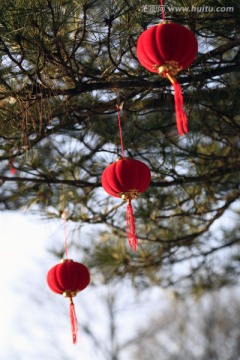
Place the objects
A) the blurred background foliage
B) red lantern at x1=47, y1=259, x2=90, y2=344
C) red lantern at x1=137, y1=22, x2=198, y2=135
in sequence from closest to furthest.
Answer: red lantern at x1=137, y1=22, x2=198, y2=135
the blurred background foliage
red lantern at x1=47, y1=259, x2=90, y2=344

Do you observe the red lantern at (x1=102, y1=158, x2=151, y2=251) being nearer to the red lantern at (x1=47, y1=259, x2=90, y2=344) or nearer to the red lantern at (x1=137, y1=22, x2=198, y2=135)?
the red lantern at (x1=137, y1=22, x2=198, y2=135)

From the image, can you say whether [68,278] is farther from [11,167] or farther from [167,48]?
[167,48]

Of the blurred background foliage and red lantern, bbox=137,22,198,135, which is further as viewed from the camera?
the blurred background foliage

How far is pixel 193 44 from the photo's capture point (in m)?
1.51

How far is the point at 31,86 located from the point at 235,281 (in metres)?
1.85

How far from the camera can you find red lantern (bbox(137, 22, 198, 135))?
149 centimetres

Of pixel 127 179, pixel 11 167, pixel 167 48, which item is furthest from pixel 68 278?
pixel 167 48

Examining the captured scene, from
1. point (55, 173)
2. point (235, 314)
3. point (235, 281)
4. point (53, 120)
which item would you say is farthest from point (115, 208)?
point (235, 314)

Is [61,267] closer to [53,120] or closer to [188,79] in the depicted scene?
[53,120]

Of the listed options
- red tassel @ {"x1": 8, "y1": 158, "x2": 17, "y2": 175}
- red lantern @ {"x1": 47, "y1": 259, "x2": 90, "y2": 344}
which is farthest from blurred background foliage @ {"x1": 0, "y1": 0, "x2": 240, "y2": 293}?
red lantern @ {"x1": 47, "y1": 259, "x2": 90, "y2": 344}

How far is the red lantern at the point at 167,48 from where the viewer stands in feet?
4.88

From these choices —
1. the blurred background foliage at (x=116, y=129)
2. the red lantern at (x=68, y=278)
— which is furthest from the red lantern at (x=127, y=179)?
the red lantern at (x=68, y=278)

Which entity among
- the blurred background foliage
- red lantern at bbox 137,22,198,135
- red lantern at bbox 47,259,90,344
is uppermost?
the blurred background foliage

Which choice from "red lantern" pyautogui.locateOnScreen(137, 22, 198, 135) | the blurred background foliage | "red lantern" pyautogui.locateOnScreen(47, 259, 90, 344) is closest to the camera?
"red lantern" pyautogui.locateOnScreen(137, 22, 198, 135)
